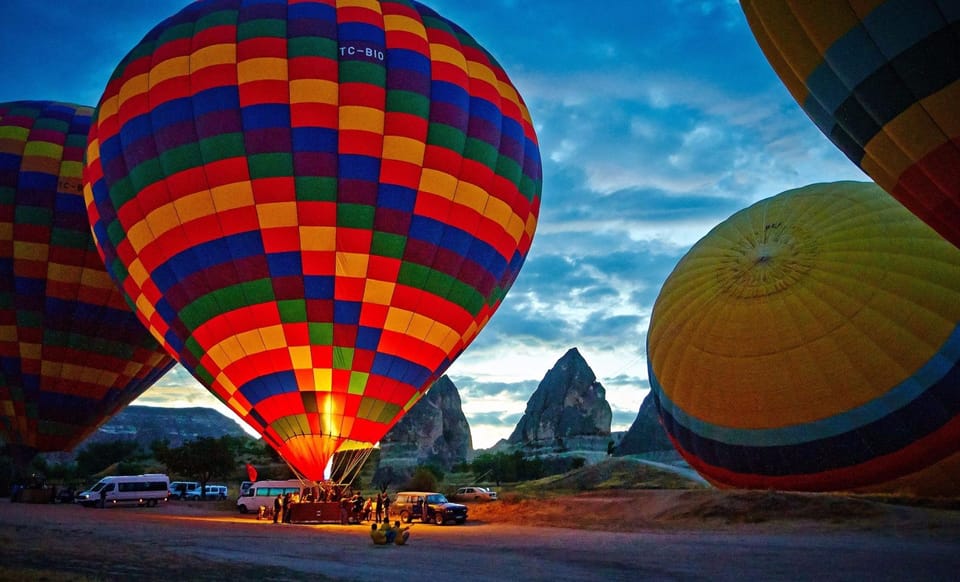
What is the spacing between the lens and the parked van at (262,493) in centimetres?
2641

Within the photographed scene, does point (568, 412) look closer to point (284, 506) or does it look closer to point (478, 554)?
point (284, 506)

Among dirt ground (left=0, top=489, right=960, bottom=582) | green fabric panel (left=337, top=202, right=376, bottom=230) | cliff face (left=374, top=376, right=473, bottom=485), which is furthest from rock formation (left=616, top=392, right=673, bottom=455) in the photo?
green fabric panel (left=337, top=202, right=376, bottom=230)

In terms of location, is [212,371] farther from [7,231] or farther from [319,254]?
[7,231]

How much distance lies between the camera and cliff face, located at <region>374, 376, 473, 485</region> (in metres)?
77.7

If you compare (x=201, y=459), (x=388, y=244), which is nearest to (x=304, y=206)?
(x=388, y=244)

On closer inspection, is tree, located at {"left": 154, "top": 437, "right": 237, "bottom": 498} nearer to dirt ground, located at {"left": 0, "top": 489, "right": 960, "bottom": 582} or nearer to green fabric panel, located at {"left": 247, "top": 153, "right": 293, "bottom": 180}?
dirt ground, located at {"left": 0, "top": 489, "right": 960, "bottom": 582}

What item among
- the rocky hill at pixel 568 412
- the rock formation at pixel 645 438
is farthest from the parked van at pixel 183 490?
the rocky hill at pixel 568 412

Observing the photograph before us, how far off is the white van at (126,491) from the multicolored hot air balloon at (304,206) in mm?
13513

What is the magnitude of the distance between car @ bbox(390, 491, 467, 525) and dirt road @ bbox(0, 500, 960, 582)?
440 cm

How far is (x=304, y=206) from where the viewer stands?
15562mm

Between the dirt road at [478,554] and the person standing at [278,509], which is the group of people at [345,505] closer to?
the person standing at [278,509]

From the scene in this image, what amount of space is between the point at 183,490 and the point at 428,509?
24139 millimetres

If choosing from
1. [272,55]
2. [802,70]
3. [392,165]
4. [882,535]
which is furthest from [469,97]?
[882,535]

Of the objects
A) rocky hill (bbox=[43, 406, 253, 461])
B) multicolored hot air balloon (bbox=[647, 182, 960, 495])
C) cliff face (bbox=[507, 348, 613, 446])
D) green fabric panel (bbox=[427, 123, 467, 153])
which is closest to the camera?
multicolored hot air balloon (bbox=[647, 182, 960, 495])
